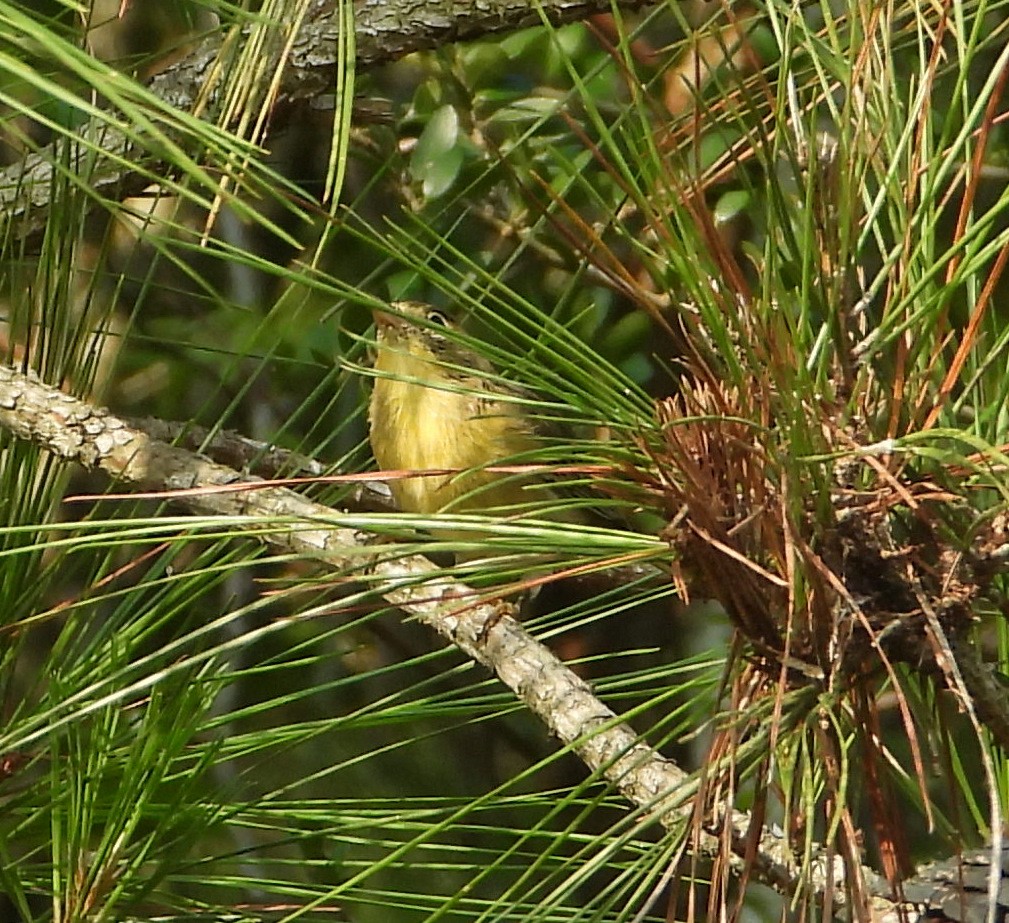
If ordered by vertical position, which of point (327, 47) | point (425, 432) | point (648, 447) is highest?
point (327, 47)

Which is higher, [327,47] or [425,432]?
[327,47]

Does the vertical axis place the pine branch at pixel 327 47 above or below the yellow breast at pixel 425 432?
above

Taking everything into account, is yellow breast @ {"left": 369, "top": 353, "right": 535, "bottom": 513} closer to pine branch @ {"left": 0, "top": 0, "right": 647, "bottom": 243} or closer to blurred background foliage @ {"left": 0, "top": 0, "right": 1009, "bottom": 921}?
blurred background foliage @ {"left": 0, "top": 0, "right": 1009, "bottom": 921}

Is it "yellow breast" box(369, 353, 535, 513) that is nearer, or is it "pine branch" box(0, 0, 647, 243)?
"pine branch" box(0, 0, 647, 243)

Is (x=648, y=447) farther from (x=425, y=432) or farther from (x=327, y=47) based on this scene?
(x=425, y=432)

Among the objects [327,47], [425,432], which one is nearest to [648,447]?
[327,47]

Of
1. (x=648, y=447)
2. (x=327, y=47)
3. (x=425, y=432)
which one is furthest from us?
(x=425, y=432)

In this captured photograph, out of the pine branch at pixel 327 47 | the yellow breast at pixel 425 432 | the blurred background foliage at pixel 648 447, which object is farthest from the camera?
the yellow breast at pixel 425 432

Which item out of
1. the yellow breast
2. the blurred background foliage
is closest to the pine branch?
the blurred background foliage

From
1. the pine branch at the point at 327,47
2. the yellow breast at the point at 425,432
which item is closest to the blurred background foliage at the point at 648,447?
the pine branch at the point at 327,47

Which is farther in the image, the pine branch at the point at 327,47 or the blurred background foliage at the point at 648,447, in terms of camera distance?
the pine branch at the point at 327,47

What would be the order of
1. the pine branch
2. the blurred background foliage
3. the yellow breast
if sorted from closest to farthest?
the blurred background foliage → the pine branch → the yellow breast

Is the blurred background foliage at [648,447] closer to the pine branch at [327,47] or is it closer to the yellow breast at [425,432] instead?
the pine branch at [327,47]

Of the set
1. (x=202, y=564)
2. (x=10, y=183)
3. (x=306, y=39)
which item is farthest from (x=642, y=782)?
(x=10, y=183)
